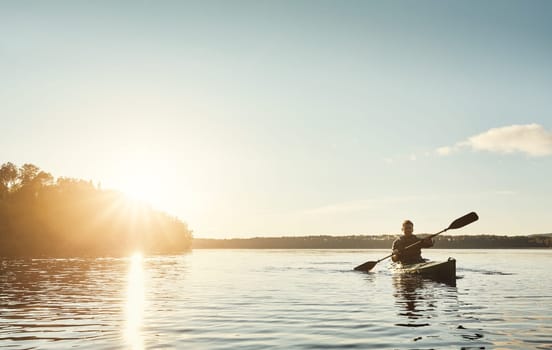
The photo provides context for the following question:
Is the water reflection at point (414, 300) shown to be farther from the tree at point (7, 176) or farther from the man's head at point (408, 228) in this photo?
the tree at point (7, 176)

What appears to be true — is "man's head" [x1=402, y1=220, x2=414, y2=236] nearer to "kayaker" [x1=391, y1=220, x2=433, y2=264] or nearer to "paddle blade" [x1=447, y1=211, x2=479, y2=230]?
"kayaker" [x1=391, y1=220, x2=433, y2=264]

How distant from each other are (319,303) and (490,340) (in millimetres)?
8066

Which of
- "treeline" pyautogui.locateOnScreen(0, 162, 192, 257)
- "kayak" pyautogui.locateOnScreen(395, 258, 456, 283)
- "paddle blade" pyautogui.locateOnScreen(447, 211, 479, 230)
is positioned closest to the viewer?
"kayak" pyautogui.locateOnScreen(395, 258, 456, 283)

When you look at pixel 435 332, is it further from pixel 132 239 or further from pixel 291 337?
pixel 132 239

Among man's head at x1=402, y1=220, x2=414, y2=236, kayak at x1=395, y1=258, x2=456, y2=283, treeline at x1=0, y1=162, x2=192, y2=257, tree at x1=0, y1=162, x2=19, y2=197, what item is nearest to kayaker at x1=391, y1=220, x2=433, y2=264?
man's head at x1=402, y1=220, x2=414, y2=236

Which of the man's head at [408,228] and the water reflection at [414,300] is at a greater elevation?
the man's head at [408,228]

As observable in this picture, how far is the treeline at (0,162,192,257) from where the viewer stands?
10344 centimetres

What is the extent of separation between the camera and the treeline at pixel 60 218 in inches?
4072

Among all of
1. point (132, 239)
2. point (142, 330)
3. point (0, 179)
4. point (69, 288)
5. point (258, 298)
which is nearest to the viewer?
point (142, 330)

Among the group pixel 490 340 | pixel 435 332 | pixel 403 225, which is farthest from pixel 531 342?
pixel 403 225

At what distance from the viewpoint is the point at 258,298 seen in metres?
21.1

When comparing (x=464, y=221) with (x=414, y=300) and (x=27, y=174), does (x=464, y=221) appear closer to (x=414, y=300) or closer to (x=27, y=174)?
(x=414, y=300)

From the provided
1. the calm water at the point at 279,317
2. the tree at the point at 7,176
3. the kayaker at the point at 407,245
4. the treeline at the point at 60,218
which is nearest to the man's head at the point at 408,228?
the kayaker at the point at 407,245

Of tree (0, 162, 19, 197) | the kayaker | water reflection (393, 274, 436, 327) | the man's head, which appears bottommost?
water reflection (393, 274, 436, 327)
